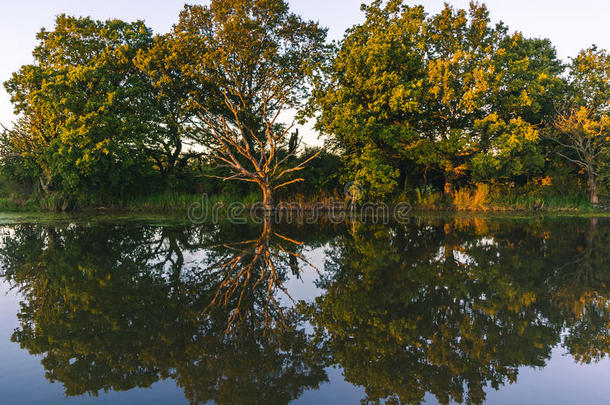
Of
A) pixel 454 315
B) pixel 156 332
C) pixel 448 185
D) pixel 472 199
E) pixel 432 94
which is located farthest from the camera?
pixel 448 185

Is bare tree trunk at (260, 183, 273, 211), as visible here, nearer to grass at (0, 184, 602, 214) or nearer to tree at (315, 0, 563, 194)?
grass at (0, 184, 602, 214)

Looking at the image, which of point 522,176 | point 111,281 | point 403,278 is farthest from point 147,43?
point 522,176

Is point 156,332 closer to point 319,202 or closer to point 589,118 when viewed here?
point 319,202

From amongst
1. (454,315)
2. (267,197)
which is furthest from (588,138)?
(454,315)

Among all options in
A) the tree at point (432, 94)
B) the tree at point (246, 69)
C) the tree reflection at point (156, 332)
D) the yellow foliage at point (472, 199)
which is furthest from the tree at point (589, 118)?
the tree reflection at point (156, 332)

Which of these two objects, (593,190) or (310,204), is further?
(593,190)

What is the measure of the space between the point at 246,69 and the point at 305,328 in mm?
24706

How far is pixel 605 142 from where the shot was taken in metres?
23.8

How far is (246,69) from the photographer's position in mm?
26078

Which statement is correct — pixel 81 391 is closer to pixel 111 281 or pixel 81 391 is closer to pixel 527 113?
pixel 111 281

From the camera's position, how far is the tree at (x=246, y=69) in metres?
24.4

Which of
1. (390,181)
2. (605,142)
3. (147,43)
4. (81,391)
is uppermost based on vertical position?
(147,43)

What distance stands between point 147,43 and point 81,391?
2916 cm

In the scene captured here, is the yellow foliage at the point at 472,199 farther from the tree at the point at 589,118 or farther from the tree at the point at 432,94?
the tree at the point at 589,118
